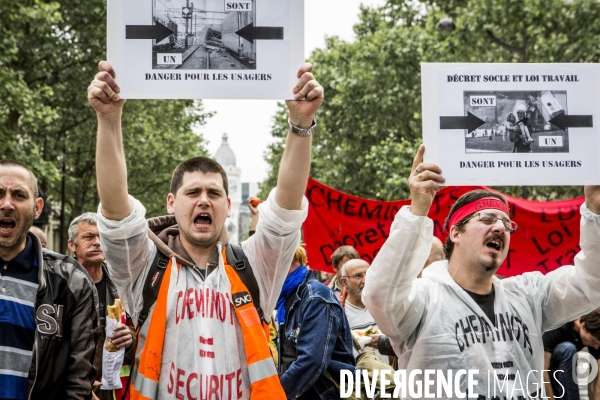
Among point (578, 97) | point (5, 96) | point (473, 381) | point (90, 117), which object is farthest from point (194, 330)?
point (90, 117)

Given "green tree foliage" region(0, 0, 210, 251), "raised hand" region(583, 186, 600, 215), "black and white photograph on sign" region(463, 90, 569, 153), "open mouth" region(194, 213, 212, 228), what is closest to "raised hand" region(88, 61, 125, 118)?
"open mouth" region(194, 213, 212, 228)

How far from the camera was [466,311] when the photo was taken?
3.87 meters

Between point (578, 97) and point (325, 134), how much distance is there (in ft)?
73.6

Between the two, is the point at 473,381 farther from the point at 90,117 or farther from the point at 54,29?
the point at 90,117

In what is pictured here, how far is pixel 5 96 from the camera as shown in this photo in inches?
634

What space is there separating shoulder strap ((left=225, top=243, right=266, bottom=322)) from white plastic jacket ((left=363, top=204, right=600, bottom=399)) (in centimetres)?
50

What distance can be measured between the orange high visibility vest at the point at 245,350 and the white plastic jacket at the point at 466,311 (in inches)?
21.7

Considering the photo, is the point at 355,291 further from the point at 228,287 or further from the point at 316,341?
the point at 228,287

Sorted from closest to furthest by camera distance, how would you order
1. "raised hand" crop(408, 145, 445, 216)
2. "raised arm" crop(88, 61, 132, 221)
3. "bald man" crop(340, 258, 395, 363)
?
1. "raised arm" crop(88, 61, 132, 221)
2. "raised hand" crop(408, 145, 445, 216)
3. "bald man" crop(340, 258, 395, 363)

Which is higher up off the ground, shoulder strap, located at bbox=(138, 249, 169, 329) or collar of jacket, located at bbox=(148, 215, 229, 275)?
collar of jacket, located at bbox=(148, 215, 229, 275)

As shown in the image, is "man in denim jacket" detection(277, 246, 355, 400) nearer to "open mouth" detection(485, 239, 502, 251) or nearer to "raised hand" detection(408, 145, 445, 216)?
"open mouth" detection(485, 239, 502, 251)

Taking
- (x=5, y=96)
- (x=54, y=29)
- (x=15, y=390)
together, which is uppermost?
(x=54, y=29)

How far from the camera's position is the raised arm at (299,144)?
3529mm

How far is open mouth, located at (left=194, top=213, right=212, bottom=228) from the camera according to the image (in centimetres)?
370
